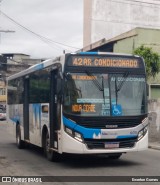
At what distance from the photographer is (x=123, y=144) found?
1403 centimetres

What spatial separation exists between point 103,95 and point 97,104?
12.3 inches

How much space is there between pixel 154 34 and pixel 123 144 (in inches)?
1039

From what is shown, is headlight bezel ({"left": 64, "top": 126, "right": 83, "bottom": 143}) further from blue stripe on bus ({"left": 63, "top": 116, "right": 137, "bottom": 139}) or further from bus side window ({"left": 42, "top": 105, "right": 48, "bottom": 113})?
bus side window ({"left": 42, "top": 105, "right": 48, "bottom": 113})

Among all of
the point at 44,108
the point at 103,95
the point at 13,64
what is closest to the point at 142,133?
the point at 103,95

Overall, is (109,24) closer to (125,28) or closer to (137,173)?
(125,28)

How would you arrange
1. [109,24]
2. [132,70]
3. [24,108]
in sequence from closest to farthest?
[132,70] < [24,108] < [109,24]

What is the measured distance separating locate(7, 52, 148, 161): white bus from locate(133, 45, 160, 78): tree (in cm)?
1992

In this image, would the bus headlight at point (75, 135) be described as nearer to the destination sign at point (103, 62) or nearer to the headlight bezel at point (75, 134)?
the headlight bezel at point (75, 134)

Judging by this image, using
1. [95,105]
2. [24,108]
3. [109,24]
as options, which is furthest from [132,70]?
[109,24]

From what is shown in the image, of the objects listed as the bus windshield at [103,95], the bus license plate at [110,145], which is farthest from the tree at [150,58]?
the bus license plate at [110,145]

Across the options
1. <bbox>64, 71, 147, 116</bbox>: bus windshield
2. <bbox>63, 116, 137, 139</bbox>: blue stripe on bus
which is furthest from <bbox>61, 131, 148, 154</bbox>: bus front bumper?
<bbox>64, 71, 147, 116</bbox>: bus windshield

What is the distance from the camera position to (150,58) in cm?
3512

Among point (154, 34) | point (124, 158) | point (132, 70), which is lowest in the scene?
point (124, 158)

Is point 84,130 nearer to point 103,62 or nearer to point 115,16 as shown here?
point 103,62
